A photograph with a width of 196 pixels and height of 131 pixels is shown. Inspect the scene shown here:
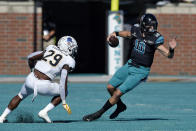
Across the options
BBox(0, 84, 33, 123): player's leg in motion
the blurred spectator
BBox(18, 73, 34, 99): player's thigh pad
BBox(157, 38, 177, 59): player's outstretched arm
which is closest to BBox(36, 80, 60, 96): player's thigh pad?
BBox(18, 73, 34, 99): player's thigh pad

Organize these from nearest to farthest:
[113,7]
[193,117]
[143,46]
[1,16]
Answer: [143,46], [193,117], [113,7], [1,16]

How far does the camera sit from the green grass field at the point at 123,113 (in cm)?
1058

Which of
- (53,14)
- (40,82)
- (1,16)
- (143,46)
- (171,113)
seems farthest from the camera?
(53,14)

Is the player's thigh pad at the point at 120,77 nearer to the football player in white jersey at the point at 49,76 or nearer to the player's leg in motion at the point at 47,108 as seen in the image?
the football player in white jersey at the point at 49,76

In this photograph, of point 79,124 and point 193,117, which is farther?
point 193,117

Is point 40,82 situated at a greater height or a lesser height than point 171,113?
greater

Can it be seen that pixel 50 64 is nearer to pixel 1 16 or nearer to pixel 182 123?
pixel 182 123

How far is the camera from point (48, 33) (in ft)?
80.9

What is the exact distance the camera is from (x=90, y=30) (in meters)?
29.6

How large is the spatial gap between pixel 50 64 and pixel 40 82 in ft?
1.17

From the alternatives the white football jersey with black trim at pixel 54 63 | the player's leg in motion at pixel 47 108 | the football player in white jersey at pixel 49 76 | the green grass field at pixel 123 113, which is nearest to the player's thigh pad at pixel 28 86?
the football player in white jersey at pixel 49 76

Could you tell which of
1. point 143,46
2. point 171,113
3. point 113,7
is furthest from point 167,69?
point 143,46

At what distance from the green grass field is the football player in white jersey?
1.12 feet

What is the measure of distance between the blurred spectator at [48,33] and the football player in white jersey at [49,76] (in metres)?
13.3
